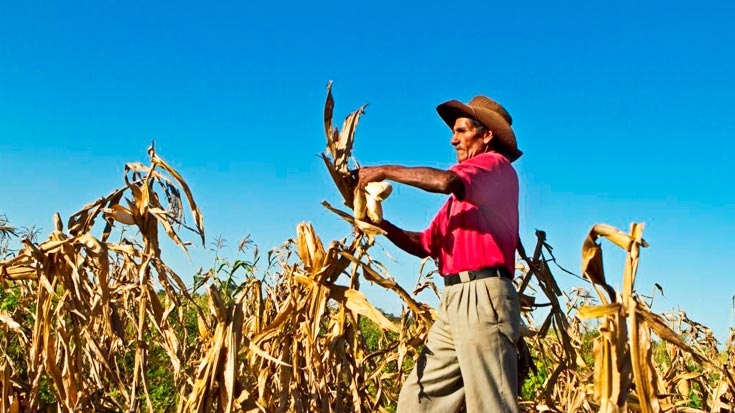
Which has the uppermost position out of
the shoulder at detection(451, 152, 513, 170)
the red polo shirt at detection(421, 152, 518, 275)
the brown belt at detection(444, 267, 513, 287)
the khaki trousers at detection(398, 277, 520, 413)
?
the shoulder at detection(451, 152, 513, 170)

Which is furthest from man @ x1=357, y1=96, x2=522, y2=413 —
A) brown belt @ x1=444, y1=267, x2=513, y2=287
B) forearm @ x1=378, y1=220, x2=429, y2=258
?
forearm @ x1=378, y1=220, x2=429, y2=258

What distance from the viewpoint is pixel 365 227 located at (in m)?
2.71

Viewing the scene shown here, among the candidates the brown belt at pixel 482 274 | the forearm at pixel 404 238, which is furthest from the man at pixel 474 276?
the forearm at pixel 404 238

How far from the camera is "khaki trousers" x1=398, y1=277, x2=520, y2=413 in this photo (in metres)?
2.75

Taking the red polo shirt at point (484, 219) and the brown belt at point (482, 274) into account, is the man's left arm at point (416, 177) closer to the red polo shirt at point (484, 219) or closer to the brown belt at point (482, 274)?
the red polo shirt at point (484, 219)

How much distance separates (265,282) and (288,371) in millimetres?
910

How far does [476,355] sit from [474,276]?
0.26m

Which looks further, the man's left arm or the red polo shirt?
the red polo shirt

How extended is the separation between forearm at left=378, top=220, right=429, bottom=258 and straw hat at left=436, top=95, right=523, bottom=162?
47 centimetres

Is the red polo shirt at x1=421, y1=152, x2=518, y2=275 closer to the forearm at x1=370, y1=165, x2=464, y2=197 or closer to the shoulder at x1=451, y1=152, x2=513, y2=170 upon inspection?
the shoulder at x1=451, y1=152, x2=513, y2=170

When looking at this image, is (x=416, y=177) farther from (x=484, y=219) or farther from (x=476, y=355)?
(x=476, y=355)

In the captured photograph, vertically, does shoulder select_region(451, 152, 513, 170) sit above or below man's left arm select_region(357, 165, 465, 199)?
above

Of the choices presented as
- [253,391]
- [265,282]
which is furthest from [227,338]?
[265,282]

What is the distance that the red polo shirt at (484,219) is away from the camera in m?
2.77
